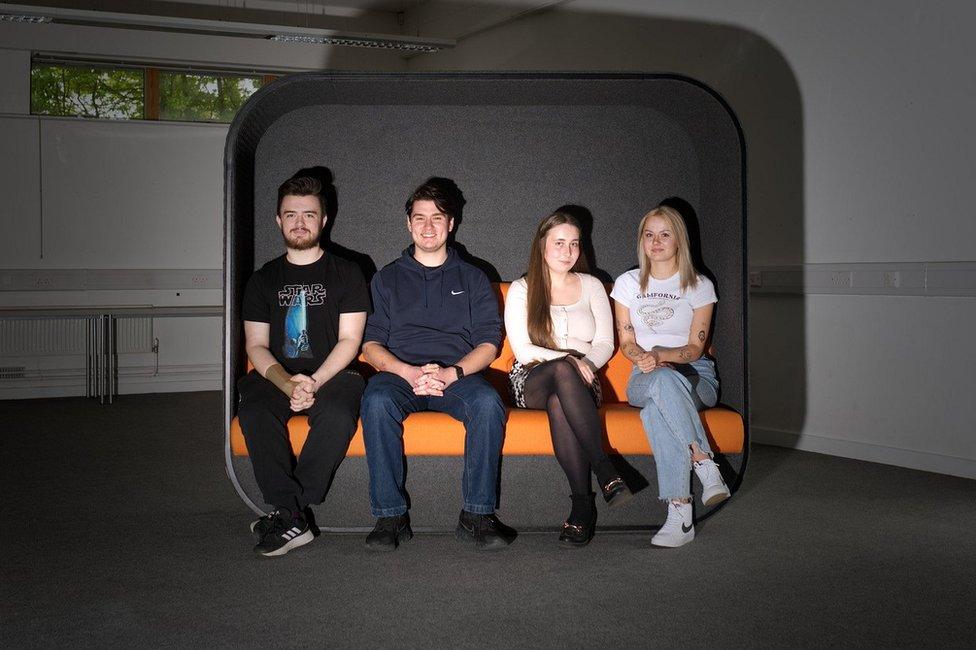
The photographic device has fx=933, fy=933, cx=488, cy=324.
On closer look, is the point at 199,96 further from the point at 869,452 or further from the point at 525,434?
the point at 869,452

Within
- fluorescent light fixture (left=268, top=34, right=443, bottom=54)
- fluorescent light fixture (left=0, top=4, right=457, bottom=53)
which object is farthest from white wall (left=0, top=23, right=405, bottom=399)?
fluorescent light fixture (left=268, top=34, right=443, bottom=54)

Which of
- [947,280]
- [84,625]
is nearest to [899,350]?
[947,280]

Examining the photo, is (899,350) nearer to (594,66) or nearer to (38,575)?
(594,66)

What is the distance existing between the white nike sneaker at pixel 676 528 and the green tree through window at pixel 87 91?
20.6ft

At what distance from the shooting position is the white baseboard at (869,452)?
4348mm

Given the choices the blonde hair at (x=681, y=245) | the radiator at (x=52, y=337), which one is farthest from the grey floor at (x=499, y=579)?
the radiator at (x=52, y=337)

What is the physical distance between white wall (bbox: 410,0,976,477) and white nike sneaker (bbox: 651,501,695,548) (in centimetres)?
188

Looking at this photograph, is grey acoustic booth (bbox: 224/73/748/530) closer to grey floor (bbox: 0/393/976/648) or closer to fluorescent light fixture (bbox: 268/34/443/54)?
grey floor (bbox: 0/393/976/648)

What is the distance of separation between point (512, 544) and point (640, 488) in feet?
1.72

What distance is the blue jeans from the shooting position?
10.3 feet

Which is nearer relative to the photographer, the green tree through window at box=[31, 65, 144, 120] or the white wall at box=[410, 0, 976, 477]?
the white wall at box=[410, 0, 976, 477]

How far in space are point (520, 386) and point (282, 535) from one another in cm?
98

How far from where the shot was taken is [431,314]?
3.53 metres

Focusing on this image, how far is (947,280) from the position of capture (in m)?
4.35
